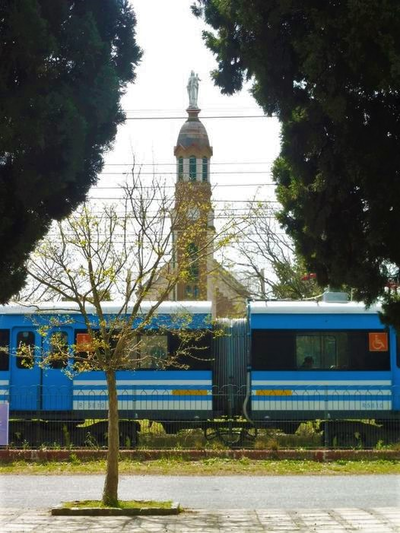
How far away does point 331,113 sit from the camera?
31.4ft

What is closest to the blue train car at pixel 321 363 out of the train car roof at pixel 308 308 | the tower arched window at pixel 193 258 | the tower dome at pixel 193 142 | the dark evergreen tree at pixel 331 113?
the train car roof at pixel 308 308

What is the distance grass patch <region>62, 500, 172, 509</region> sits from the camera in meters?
13.4

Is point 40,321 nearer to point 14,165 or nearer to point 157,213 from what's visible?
point 157,213

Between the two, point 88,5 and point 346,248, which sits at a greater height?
point 88,5

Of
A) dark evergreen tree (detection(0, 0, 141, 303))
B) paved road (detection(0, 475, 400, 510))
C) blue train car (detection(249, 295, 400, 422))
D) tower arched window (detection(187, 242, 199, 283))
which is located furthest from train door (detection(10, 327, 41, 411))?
dark evergreen tree (detection(0, 0, 141, 303))

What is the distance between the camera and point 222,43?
35.6 ft

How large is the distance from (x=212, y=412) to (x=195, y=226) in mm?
7158

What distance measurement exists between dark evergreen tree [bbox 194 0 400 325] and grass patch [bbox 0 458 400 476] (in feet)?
26.3

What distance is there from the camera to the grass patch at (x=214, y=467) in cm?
1791

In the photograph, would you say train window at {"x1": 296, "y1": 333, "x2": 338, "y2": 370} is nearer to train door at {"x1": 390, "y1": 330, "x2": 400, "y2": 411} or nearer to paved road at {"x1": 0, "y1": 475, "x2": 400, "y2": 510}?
train door at {"x1": 390, "y1": 330, "x2": 400, "y2": 411}

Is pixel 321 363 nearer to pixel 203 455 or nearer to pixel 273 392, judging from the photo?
pixel 273 392

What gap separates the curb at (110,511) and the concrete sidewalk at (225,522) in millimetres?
173

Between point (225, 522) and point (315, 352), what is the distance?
405 inches

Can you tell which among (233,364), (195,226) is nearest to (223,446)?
(233,364)
